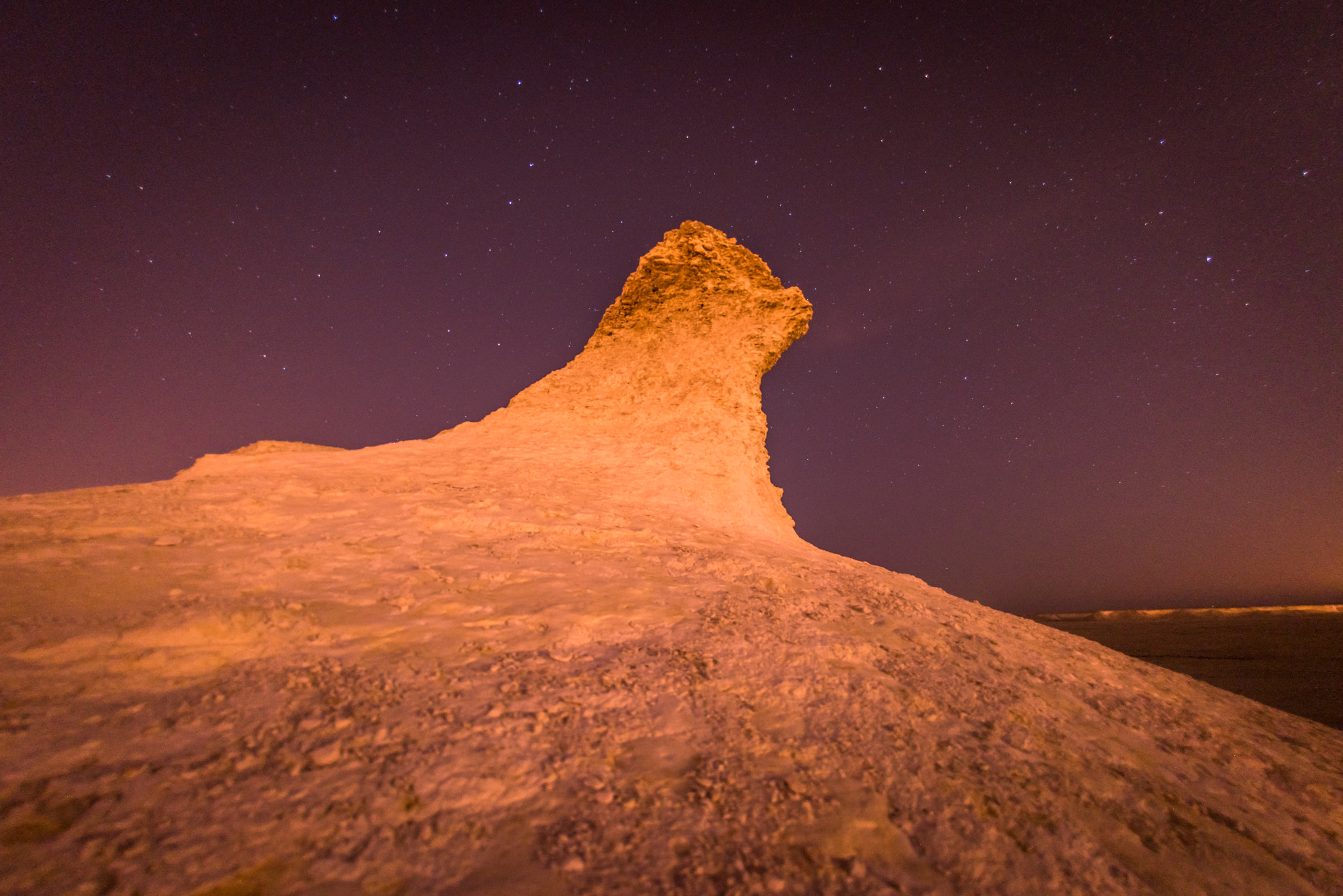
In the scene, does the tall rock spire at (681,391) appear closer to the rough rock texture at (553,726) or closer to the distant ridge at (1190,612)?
the rough rock texture at (553,726)

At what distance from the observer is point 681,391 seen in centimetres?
861

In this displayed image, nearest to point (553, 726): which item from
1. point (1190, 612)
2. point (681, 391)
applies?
point (681, 391)

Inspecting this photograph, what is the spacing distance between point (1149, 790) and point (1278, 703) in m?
9.25

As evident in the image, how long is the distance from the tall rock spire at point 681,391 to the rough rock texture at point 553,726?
2.40 m

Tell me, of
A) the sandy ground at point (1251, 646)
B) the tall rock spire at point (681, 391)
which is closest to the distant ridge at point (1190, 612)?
the sandy ground at point (1251, 646)

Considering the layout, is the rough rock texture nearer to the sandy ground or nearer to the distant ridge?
the sandy ground

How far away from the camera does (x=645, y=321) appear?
1001 cm

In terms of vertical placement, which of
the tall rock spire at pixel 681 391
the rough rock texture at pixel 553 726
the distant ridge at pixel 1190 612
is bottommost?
the distant ridge at pixel 1190 612

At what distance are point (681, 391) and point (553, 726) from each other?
7127mm

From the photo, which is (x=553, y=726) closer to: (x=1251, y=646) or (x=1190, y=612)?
(x=1251, y=646)

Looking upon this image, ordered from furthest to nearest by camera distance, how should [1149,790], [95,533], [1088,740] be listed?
[95,533], [1088,740], [1149,790]

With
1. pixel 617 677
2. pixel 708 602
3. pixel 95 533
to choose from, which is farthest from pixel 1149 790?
pixel 95 533

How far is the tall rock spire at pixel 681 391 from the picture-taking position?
6.66 meters

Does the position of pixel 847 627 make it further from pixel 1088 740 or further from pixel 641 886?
pixel 641 886
